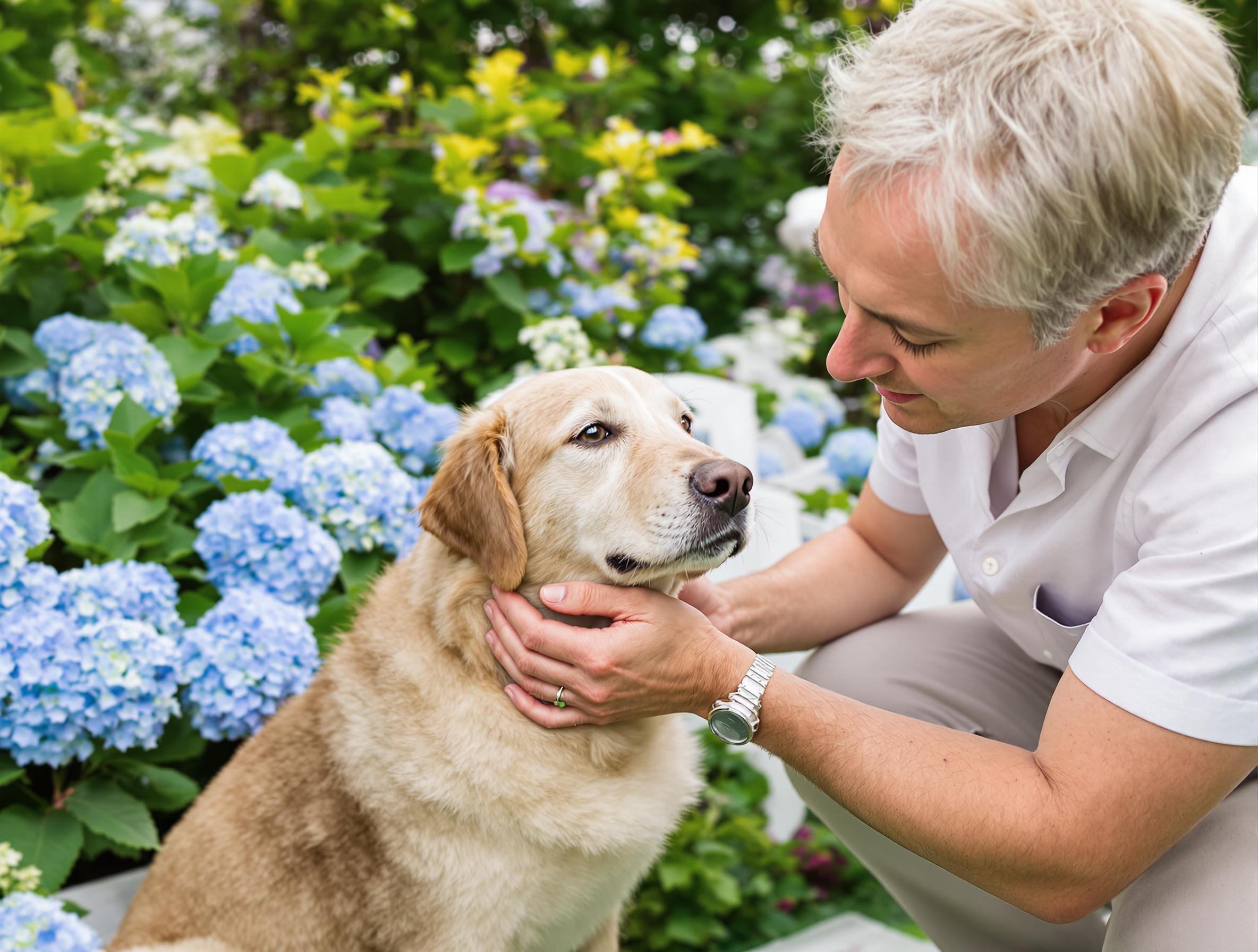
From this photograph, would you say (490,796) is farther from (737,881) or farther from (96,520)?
(737,881)

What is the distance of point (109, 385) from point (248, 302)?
1.62 feet

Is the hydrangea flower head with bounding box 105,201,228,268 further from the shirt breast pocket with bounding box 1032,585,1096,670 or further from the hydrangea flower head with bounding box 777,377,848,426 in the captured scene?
the hydrangea flower head with bounding box 777,377,848,426

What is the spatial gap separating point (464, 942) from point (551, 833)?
0.27m

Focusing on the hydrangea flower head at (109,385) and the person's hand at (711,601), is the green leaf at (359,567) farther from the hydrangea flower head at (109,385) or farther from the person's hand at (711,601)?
the person's hand at (711,601)

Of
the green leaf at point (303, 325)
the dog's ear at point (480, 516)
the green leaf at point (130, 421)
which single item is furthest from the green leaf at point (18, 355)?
the dog's ear at point (480, 516)

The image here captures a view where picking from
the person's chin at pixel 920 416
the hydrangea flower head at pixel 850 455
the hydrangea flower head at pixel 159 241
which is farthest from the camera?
the hydrangea flower head at pixel 850 455

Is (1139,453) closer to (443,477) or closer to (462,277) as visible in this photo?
(443,477)

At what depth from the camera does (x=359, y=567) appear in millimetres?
2693

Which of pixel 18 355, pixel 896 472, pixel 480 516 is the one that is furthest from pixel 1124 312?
pixel 18 355

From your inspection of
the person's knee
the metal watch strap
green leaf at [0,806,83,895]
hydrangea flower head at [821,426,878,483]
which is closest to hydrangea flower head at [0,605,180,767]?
green leaf at [0,806,83,895]

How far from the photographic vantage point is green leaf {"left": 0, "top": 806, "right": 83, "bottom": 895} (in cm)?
203

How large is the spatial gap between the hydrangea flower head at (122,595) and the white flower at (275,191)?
5.23 ft

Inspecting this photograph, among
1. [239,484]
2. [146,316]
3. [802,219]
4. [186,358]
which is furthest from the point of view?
[802,219]

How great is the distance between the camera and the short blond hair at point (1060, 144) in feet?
4.77
